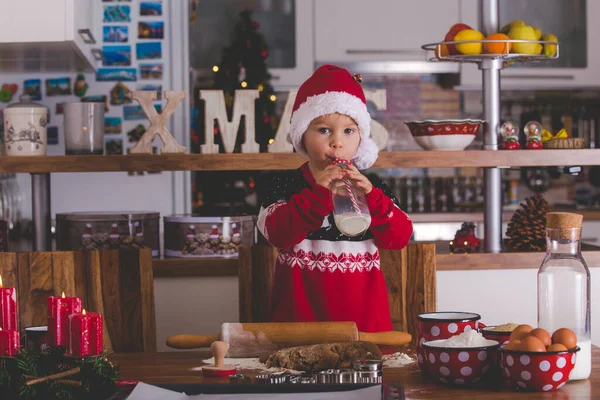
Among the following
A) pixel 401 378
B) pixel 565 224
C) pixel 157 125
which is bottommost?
pixel 401 378

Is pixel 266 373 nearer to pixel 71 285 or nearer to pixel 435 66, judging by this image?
pixel 71 285

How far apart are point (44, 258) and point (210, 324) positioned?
57 cm

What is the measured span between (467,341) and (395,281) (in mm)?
679

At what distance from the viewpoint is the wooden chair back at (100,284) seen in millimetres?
1669

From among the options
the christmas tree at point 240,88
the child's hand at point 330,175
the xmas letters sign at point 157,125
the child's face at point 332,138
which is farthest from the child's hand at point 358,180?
the christmas tree at point 240,88

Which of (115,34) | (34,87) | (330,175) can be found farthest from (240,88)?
(330,175)

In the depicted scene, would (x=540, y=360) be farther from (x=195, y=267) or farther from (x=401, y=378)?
(x=195, y=267)

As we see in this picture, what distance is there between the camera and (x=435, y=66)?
12.7ft

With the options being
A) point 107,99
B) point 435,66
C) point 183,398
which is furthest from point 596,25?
point 183,398

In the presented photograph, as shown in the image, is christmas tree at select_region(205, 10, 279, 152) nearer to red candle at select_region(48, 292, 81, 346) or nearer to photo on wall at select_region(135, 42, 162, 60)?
photo on wall at select_region(135, 42, 162, 60)

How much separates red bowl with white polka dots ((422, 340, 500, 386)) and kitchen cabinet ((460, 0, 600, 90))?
115 inches

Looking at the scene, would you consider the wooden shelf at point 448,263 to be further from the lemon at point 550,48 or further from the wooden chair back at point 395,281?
the lemon at point 550,48

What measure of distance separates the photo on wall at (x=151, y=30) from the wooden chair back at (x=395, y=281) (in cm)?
195

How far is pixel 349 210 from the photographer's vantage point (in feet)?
4.34
